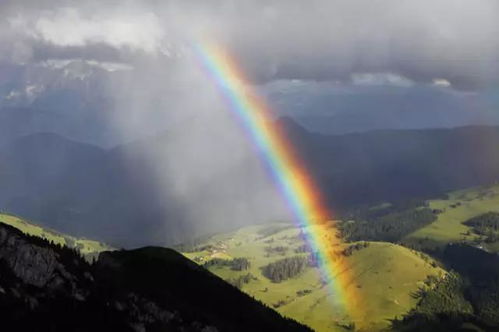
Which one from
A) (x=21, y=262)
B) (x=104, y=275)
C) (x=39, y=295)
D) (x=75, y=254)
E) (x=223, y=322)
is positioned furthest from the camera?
(x=223, y=322)

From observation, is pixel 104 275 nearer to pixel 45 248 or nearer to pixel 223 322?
pixel 45 248

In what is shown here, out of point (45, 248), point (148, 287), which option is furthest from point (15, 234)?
point (148, 287)

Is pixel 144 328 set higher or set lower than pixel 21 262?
lower

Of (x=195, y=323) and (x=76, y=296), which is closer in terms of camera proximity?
(x=76, y=296)

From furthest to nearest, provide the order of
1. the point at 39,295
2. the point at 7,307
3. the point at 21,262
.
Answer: the point at 21,262
the point at 39,295
the point at 7,307

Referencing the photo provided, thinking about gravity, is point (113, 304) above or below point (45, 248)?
below

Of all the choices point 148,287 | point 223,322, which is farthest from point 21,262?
point 223,322

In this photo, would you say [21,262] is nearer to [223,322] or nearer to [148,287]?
[148,287]

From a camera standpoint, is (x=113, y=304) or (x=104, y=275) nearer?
(x=113, y=304)

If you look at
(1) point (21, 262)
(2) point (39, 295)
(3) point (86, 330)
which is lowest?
(3) point (86, 330)
